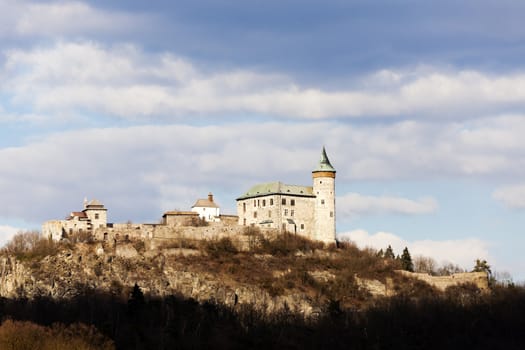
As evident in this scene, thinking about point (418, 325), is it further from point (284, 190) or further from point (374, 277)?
point (284, 190)

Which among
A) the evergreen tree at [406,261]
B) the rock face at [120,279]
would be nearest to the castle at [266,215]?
the rock face at [120,279]

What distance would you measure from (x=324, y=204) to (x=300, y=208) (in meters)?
2.19

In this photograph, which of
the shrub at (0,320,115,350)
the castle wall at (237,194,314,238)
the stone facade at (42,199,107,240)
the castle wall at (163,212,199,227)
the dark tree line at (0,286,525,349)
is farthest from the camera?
the castle wall at (163,212,199,227)

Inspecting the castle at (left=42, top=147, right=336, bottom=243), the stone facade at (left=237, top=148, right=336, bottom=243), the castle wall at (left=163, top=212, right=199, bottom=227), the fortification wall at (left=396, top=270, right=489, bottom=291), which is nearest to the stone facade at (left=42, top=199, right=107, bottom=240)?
the castle at (left=42, top=147, right=336, bottom=243)

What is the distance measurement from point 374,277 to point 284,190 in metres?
11.5

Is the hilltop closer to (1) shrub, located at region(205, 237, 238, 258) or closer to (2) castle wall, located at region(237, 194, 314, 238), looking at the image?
(1) shrub, located at region(205, 237, 238, 258)

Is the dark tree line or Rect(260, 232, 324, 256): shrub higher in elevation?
Rect(260, 232, 324, 256): shrub

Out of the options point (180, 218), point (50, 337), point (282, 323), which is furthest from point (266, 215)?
point (50, 337)

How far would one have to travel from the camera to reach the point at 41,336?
260ft

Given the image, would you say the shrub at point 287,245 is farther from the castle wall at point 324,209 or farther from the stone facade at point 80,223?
the stone facade at point 80,223

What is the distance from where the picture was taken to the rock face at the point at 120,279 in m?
102

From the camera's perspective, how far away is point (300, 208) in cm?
11456

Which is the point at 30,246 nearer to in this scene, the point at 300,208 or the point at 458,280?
the point at 300,208

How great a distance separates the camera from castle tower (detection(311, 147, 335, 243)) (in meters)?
114
